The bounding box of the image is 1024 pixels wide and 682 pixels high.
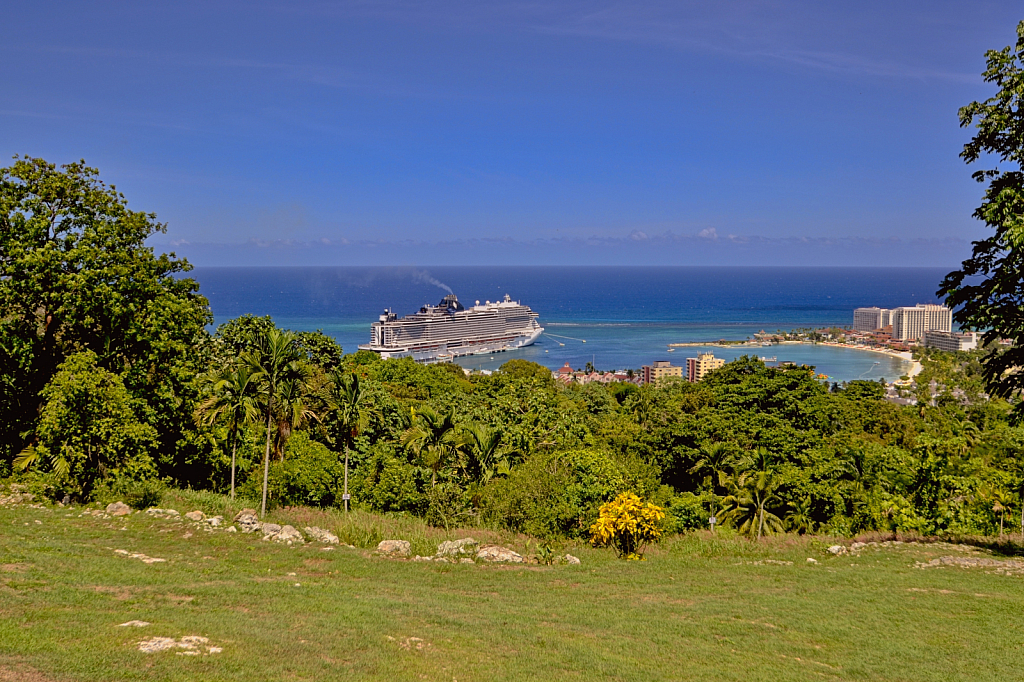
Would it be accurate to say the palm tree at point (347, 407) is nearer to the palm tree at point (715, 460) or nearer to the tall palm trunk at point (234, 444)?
the tall palm trunk at point (234, 444)

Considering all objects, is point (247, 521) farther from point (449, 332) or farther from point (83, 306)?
point (449, 332)

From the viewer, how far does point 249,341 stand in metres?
17.6

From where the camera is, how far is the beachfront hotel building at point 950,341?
101 m

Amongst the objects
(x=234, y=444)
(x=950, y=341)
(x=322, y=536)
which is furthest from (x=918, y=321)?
(x=322, y=536)

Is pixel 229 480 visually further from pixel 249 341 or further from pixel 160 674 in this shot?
pixel 160 674

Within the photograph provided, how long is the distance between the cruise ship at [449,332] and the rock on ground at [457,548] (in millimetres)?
67731

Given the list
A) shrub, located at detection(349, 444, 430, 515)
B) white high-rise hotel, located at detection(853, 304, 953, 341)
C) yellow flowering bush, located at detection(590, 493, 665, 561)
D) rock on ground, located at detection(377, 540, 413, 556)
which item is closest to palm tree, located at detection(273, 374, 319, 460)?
shrub, located at detection(349, 444, 430, 515)

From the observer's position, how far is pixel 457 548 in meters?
11.3

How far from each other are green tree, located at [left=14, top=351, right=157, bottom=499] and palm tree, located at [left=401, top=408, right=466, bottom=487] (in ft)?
17.7

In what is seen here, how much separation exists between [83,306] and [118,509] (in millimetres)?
3819

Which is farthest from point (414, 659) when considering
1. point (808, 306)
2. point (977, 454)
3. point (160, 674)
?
point (808, 306)

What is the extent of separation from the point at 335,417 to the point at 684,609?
1063 cm

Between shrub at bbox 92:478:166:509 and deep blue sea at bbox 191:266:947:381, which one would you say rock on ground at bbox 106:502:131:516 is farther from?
deep blue sea at bbox 191:266:947:381

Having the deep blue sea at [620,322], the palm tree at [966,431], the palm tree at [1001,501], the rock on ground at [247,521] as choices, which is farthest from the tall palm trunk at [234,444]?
the deep blue sea at [620,322]
